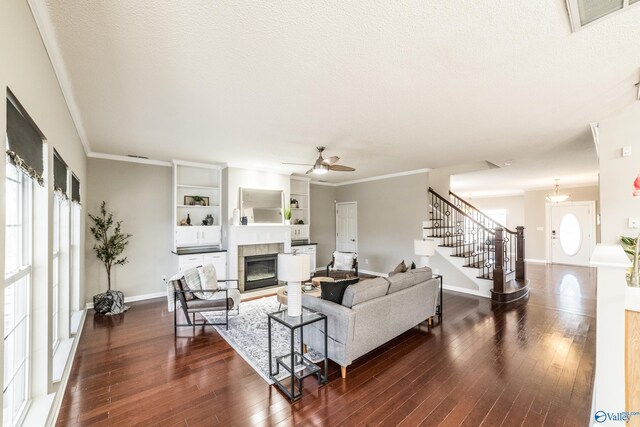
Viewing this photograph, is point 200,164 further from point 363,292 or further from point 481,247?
point 481,247

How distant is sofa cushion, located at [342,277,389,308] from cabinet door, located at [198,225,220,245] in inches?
159

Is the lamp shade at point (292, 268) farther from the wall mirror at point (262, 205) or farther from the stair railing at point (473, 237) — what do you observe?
the stair railing at point (473, 237)

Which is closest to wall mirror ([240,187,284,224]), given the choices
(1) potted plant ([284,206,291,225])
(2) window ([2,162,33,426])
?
(1) potted plant ([284,206,291,225])

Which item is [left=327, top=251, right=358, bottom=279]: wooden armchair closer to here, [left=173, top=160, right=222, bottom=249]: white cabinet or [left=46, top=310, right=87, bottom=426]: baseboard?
[left=173, top=160, right=222, bottom=249]: white cabinet

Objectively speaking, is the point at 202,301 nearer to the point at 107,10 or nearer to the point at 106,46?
the point at 106,46

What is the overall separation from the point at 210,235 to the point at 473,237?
6004mm

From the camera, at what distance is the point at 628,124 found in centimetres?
314

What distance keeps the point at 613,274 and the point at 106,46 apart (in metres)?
3.73

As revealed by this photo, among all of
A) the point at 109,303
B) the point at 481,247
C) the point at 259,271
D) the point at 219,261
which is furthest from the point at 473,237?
the point at 109,303

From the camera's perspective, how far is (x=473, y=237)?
6352 mm

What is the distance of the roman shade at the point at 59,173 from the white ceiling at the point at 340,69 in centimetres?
68

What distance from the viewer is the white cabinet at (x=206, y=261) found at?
530 cm

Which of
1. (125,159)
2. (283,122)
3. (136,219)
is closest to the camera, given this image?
(283,122)

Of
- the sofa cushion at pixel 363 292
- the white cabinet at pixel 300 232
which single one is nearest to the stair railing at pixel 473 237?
the white cabinet at pixel 300 232
